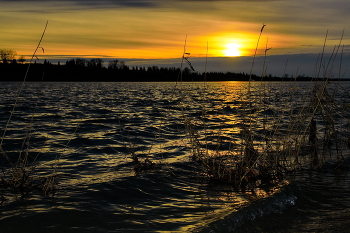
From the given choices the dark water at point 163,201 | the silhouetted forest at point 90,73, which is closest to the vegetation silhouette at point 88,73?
the silhouetted forest at point 90,73

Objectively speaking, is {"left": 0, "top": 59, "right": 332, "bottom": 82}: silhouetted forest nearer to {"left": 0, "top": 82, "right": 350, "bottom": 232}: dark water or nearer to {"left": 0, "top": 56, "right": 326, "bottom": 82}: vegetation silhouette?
{"left": 0, "top": 56, "right": 326, "bottom": 82}: vegetation silhouette

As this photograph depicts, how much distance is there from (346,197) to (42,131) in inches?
354

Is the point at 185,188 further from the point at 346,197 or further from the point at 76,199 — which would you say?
the point at 346,197

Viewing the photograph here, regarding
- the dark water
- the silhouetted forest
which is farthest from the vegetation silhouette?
the dark water

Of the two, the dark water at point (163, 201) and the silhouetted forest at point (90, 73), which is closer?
the dark water at point (163, 201)

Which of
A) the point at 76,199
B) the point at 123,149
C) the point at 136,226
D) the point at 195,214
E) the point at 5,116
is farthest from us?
the point at 5,116

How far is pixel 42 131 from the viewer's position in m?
10.6

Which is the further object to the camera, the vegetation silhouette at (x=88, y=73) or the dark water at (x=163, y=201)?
the vegetation silhouette at (x=88, y=73)

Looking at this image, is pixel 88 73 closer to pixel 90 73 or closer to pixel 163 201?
pixel 90 73

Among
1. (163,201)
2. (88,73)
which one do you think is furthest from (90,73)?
(163,201)

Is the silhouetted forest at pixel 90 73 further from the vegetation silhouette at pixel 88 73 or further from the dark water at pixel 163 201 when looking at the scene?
the dark water at pixel 163 201

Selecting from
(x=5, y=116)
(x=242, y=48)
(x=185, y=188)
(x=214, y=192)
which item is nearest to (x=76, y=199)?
(x=185, y=188)

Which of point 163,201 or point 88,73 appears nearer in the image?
point 163,201

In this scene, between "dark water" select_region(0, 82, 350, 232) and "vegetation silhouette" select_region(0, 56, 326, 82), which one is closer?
"dark water" select_region(0, 82, 350, 232)
